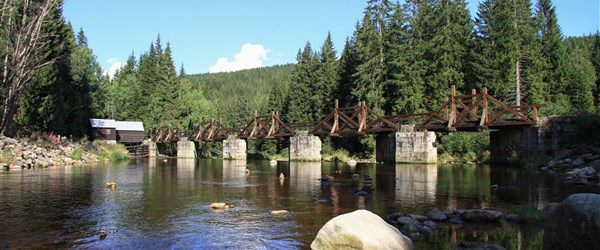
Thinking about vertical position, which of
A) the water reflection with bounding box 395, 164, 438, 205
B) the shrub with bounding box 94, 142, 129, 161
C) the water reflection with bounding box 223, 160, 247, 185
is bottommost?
the water reflection with bounding box 223, 160, 247, 185

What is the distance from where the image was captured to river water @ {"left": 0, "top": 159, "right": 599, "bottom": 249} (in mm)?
7875

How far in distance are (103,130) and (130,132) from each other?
18.4 ft

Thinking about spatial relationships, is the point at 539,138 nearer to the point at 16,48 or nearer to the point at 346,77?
the point at 346,77

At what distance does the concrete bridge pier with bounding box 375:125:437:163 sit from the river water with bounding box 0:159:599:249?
35.5ft

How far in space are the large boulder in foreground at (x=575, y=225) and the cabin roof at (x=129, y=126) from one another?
199 feet

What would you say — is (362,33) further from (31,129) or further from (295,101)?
(31,129)

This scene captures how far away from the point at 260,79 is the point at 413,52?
14252cm

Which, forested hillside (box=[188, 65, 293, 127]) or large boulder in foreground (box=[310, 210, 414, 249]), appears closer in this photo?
large boulder in foreground (box=[310, 210, 414, 249])

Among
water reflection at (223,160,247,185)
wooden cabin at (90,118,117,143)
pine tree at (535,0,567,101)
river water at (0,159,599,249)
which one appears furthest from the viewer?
wooden cabin at (90,118,117,143)

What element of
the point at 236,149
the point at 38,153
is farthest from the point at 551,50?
the point at 38,153

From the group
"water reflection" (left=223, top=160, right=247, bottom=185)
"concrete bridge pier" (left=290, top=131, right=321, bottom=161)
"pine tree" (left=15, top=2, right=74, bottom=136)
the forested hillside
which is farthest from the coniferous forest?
the forested hillside

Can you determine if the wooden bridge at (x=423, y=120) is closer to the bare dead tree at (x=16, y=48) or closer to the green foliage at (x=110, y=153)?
the green foliage at (x=110, y=153)

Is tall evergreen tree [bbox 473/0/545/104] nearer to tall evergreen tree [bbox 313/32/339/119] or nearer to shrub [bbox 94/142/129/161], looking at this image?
tall evergreen tree [bbox 313/32/339/119]

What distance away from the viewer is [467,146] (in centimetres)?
3350
